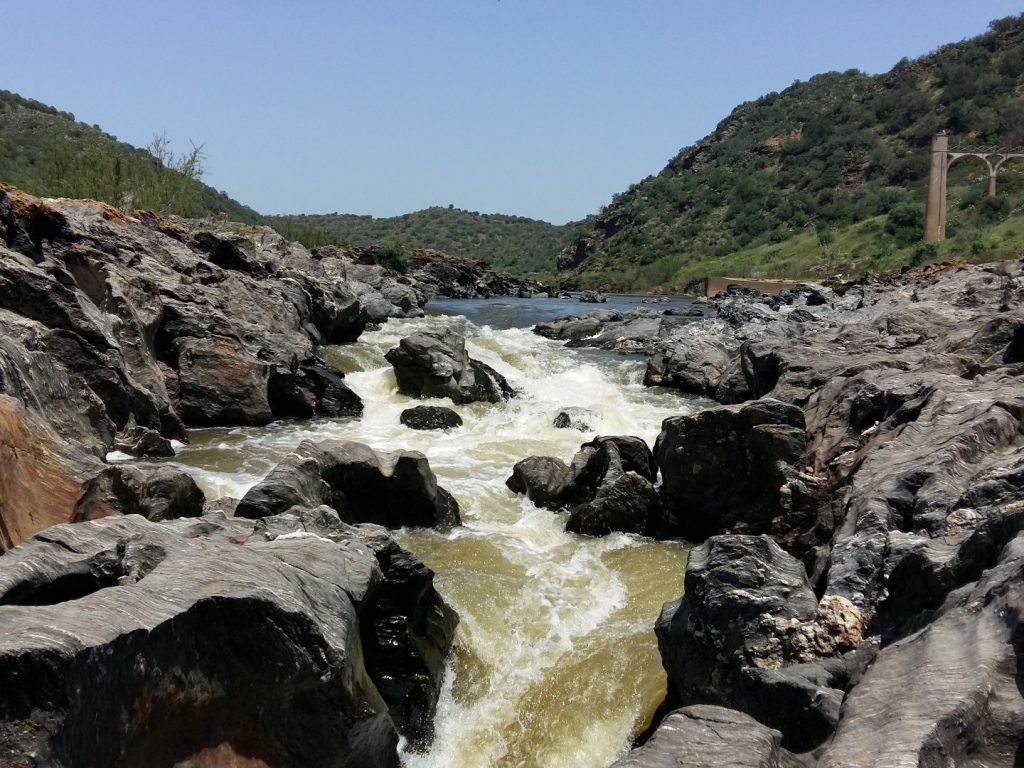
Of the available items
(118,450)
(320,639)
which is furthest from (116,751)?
(118,450)

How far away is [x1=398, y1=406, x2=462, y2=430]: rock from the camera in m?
14.9

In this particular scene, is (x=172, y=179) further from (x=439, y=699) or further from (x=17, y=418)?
(x=439, y=699)

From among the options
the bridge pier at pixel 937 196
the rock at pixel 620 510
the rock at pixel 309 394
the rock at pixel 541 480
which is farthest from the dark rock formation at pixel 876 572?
the bridge pier at pixel 937 196

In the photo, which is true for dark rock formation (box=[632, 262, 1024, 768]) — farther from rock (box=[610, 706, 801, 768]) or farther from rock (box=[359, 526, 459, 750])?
rock (box=[359, 526, 459, 750])

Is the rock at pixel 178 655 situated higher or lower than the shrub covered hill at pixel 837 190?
lower

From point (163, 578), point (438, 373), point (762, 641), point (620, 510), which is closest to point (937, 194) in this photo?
point (438, 373)

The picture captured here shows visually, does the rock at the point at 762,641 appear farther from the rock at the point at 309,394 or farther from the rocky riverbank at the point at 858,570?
the rock at the point at 309,394

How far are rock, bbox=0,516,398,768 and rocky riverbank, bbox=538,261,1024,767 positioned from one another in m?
1.91

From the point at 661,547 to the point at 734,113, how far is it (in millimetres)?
112566

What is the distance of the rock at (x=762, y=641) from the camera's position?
4203mm

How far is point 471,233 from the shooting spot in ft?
506

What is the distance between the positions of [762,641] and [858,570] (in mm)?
822

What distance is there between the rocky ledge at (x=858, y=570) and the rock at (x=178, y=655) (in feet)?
6.24

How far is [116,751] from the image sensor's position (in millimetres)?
3383
